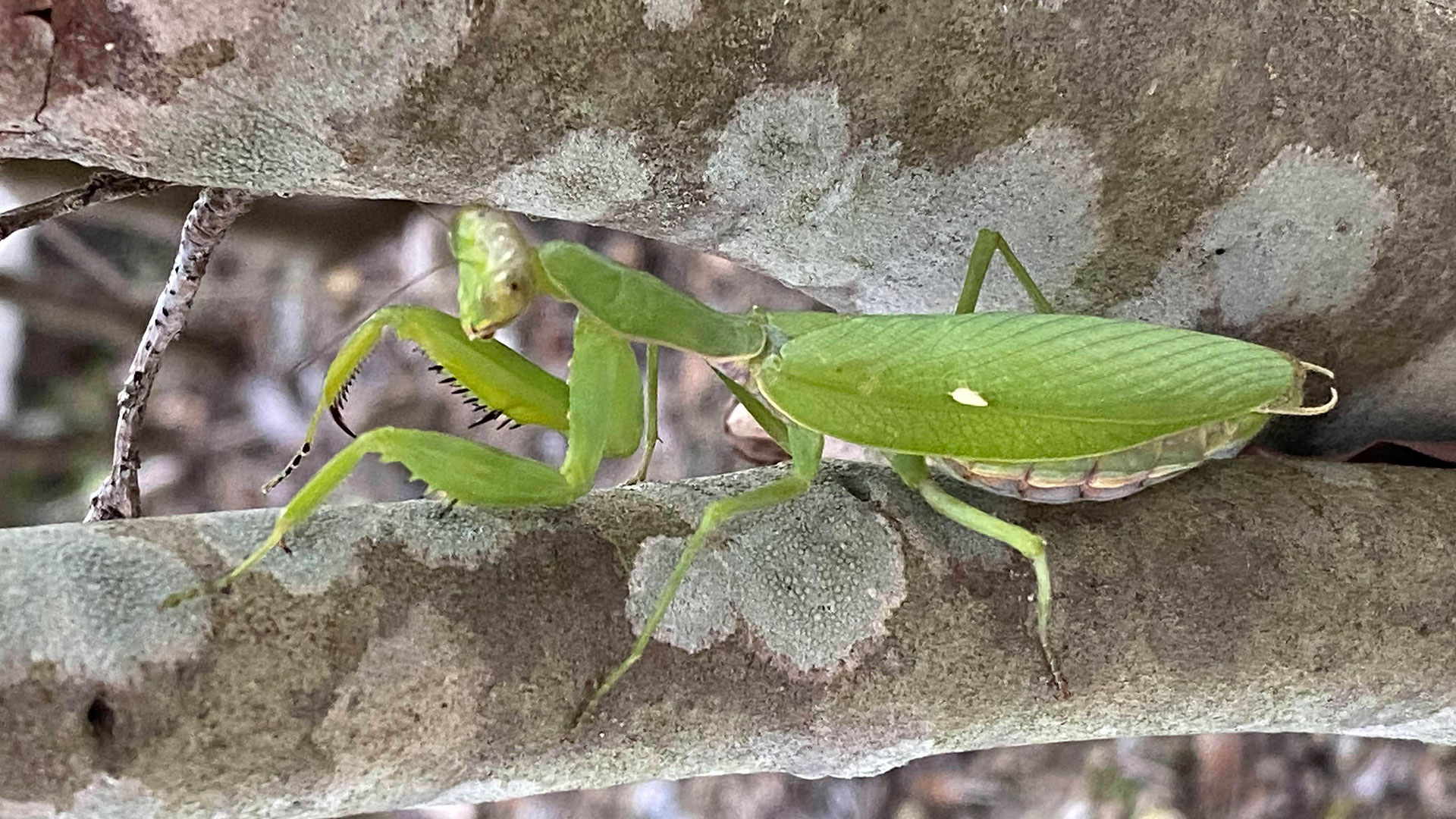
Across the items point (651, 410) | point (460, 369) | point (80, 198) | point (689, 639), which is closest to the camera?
point (689, 639)

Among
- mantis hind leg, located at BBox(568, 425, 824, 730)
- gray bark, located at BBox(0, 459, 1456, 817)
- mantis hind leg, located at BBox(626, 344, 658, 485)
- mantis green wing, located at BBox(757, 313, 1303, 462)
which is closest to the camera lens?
gray bark, located at BBox(0, 459, 1456, 817)

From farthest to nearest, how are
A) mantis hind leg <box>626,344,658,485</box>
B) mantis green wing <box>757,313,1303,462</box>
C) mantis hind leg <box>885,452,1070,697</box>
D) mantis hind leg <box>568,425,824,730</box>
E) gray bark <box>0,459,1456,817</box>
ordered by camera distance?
1. mantis hind leg <box>626,344,658,485</box>
2. mantis green wing <box>757,313,1303,462</box>
3. mantis hind leg <box>885,452,1070,697</box>
4. mantis hind leg <box>568,425,824,730</box>
5. gray bark <box>0,459,1456,817</box>

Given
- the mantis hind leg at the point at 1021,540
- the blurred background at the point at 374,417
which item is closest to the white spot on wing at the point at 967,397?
the mantis hind leg at the point at 1021,540

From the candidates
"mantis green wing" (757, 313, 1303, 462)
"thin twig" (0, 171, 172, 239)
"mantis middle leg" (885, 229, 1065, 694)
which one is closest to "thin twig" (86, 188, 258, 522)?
"thin twig" (0, 171, 172, 239)

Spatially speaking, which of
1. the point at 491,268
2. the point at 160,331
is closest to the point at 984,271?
the point at 491,268

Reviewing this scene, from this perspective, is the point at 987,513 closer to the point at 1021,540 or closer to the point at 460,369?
the point at 1021,540

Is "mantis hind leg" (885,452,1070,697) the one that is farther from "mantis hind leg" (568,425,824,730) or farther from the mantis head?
the mantis head

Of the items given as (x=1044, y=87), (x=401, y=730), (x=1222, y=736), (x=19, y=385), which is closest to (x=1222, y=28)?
(x=1044, y=87)
